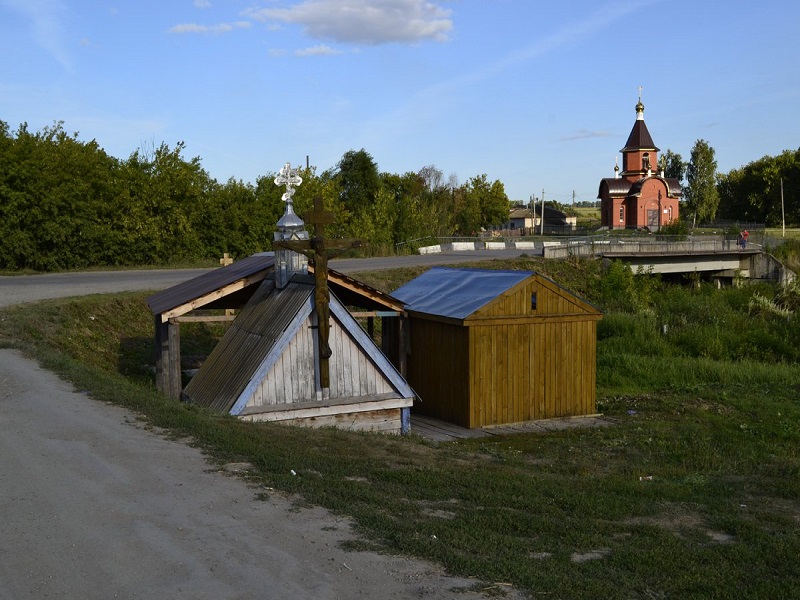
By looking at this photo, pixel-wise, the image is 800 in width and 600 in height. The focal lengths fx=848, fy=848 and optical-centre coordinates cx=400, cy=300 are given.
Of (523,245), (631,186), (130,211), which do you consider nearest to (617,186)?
(631,186)

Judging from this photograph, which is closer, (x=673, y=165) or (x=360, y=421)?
(x=360, y=421)

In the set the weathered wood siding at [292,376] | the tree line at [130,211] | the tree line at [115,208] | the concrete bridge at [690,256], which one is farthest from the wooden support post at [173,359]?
the concrete bridge at [690,256]

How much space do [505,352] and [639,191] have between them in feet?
223

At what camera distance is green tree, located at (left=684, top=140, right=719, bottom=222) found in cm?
9531

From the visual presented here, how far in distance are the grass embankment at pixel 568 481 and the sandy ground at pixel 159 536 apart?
0.41 m

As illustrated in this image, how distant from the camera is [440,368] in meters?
17.9

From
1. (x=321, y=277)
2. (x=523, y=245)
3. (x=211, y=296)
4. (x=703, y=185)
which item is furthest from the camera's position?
(x=703, y=185)

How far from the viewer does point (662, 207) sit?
81.9 m

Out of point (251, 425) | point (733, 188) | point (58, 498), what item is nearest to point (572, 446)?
point (251, 425)

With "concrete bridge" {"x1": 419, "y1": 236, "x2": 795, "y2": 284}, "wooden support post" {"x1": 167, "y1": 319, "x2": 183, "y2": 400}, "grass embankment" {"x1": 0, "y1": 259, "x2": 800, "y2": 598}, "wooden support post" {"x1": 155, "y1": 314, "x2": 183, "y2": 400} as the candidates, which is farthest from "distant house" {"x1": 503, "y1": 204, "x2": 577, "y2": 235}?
"wooden support post" {"x1": 167, "y1": 319, "x2": 183, "y2": 400}

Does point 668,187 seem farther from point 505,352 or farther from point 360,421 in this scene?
point 360,421

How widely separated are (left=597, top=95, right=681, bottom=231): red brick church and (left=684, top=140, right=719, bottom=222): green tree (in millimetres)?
11848

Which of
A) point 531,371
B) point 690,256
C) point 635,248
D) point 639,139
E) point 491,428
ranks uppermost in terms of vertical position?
point 639,139

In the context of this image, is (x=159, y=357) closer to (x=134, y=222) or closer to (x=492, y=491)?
(x=492, y=491)
